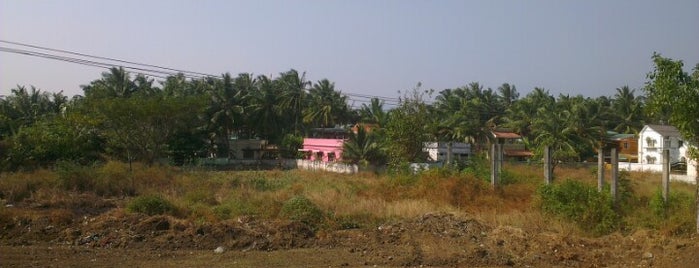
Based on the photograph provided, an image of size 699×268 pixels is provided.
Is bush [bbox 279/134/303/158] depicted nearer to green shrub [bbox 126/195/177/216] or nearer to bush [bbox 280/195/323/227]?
green shrub [bbox 126/195/177/216]

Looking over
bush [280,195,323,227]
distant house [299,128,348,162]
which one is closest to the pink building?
distant house [299,128,348,162]

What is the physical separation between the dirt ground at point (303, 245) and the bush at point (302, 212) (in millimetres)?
829

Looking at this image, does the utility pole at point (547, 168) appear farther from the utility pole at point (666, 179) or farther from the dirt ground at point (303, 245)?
the dirt ground at point (303, 245)

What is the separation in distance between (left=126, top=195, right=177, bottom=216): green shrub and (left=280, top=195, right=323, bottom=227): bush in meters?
2.91

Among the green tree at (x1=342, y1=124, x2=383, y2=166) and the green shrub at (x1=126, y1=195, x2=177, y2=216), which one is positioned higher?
the green tree at (x1=342, y1=124, x2=383, y2=166)

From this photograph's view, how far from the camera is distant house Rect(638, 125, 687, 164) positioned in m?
47.3

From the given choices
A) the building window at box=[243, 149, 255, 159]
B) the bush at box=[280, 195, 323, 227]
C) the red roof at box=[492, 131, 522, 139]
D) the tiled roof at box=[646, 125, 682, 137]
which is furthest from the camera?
the building window at box=[243, 149, 255, 159]

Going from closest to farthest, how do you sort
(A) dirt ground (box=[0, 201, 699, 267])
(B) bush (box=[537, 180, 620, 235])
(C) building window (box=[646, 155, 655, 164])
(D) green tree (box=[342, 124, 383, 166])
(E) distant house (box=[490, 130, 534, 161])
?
1. (A) dirt ground (box=[0, 201, 699, 267])
2. (B) bush (box=[537, 180, 620, 235])
3. (D) green tree (box=[342, 124, 383, 166])
4. (C) building window (box=[646, 155, 655, 164])
5. (E) distant house (box=[490, 130, 534, 161])

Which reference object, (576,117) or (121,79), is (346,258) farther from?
(121,79)

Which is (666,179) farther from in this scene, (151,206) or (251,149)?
(251,149)

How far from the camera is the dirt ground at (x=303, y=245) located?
910cm

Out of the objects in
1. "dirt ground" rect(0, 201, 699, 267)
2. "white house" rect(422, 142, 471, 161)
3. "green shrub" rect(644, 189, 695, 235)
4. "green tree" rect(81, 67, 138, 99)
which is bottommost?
"dirt ground" rect(0, 201, 699, 267)

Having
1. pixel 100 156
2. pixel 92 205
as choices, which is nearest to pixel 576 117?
pixel 100 156

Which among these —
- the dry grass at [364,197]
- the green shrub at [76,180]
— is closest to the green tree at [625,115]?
the dry grass at [364,197]
